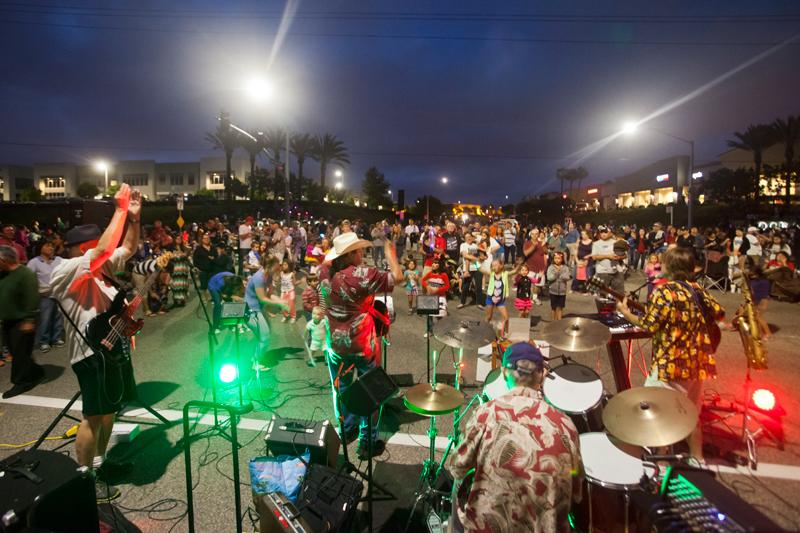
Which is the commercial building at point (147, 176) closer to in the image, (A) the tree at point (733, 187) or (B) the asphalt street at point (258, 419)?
(A) the tree at point (733, 187)

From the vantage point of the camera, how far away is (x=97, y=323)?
3.79 m

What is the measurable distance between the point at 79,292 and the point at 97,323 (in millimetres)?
329

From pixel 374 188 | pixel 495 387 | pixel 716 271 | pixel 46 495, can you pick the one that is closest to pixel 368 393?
pixel 495 387

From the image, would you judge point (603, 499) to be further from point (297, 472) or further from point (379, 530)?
point (297, 472)

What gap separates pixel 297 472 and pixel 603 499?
2.29 m

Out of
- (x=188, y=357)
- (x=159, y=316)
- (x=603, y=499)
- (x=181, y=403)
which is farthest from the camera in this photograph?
(x=159, y=316)

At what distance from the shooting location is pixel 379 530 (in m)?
3.46

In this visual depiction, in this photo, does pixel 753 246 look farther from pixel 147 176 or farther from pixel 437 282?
pixel 147 176

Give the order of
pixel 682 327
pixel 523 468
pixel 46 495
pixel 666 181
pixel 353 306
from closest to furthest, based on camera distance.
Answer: pixel 523 468 < pixel 46 495 < pixel 682 327 < pixel 353 306 < pixel 666 181

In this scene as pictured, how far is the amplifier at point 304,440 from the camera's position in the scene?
12.1 feet

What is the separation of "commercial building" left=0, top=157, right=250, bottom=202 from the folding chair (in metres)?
74.5

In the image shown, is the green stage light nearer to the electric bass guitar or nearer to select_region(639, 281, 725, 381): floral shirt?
the electric bass guitar

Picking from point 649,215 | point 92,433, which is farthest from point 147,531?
point 649,215

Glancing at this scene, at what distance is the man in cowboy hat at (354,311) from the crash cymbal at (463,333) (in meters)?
0.71
